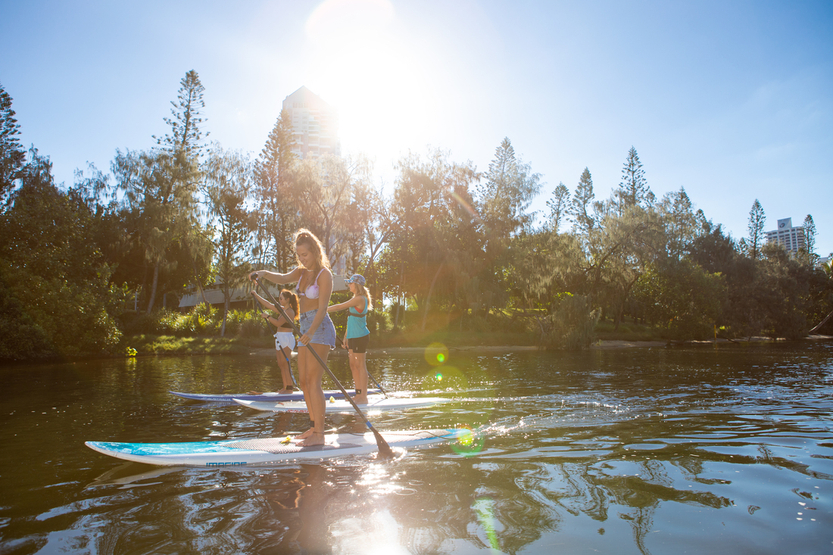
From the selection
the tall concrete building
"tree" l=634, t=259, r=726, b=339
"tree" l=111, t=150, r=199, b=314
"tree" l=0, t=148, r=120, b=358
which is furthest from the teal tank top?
the tall concrete building

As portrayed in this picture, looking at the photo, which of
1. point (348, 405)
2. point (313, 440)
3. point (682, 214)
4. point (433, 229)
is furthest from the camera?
point (682, 214)

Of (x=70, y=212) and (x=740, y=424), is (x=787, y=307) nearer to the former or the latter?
(x=740, y=424)

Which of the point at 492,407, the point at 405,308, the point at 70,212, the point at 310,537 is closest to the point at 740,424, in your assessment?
the point at 492,407

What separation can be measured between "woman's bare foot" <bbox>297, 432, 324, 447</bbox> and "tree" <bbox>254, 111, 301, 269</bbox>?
92.5ft

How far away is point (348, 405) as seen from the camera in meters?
8.03

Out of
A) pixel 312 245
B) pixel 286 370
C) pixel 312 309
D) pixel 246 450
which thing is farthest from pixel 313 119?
pixel 246 450

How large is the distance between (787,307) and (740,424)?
46.6 meters

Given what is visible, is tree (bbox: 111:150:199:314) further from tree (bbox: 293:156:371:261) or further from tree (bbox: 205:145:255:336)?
tree (bbox: 293:156:371:261)

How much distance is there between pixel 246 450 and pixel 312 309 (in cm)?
157

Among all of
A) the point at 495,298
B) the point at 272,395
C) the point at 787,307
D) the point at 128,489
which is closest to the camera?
the point at 128,489

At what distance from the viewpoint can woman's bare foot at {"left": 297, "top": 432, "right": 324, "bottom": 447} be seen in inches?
196

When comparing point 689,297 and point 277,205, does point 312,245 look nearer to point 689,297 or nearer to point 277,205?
point 277,205

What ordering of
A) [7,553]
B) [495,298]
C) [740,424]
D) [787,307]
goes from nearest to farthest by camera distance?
1. [7,553]
2. [740,424]
3. [495,298]
4. [787,307]

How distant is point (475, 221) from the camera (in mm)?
36469
